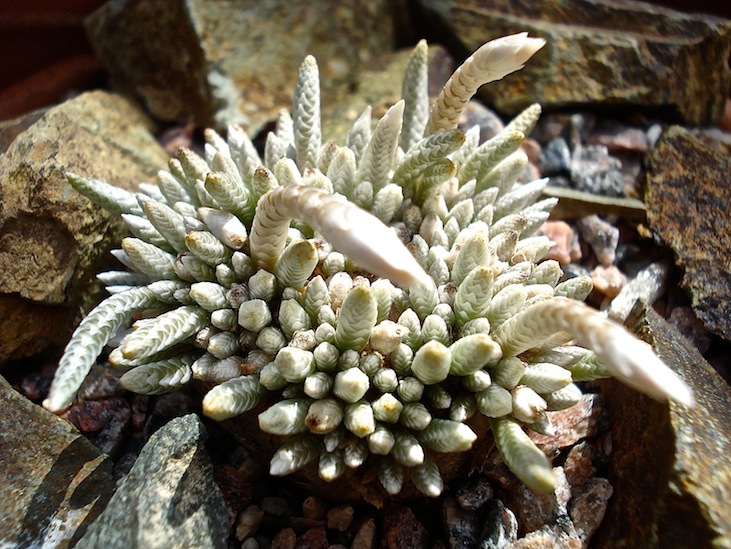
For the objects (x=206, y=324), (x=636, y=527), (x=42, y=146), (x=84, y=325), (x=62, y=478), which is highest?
(x=42, y=146)

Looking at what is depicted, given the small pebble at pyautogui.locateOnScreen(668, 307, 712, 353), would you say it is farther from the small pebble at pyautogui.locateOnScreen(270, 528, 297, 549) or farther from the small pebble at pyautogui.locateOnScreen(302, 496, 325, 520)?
the small pebble at pyautogui.locateOnScreen(270, 528, 297, 549)

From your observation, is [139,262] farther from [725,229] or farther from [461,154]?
[725,229]

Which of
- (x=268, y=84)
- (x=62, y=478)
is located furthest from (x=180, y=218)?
(x=268, y=84)

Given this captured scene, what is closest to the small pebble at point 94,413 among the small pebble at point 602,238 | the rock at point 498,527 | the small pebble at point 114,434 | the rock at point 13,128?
the small pebble at point 114,434

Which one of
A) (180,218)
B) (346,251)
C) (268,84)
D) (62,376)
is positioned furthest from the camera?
(268,84)

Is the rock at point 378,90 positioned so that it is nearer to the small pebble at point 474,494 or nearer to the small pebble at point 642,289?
the small pebble at point 642,289

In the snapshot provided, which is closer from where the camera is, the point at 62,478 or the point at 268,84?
the point at 62,478

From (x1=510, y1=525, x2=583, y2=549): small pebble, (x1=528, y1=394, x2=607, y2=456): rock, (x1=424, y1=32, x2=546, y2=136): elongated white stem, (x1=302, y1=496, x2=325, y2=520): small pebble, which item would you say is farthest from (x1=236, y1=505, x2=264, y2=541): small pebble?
(x1=424, y1=32, x2=546, y2=136): elongated white stem

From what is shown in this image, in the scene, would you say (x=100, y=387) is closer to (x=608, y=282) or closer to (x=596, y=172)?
(x=608, y=282)
